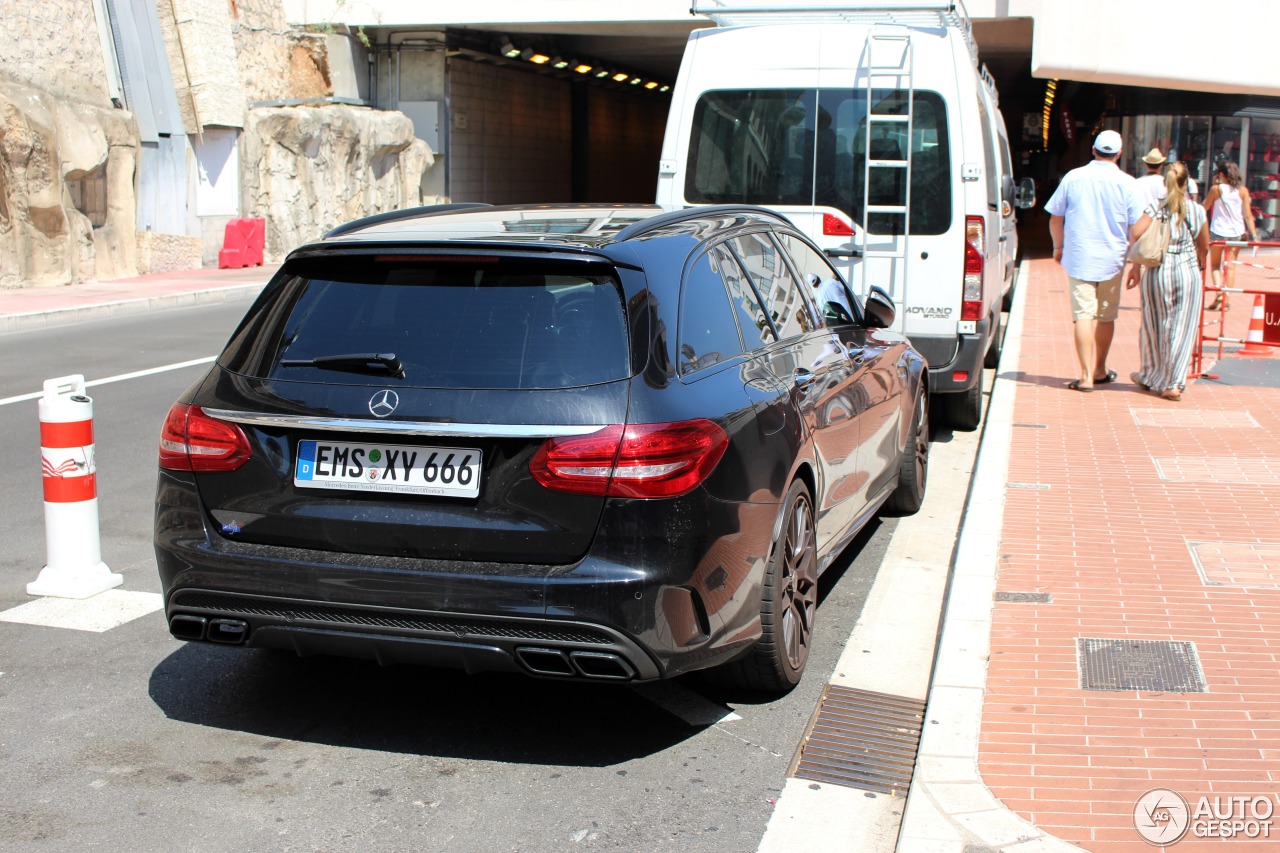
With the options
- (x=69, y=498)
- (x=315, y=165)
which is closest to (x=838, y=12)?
(x=69, y=498)

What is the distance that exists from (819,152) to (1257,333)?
5643 mm

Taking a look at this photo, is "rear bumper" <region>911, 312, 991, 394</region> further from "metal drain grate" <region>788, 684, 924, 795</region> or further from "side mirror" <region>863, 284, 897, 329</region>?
"metal drain grate" <region>788, 684, 924, 795</region>

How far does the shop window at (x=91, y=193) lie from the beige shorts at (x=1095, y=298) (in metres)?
16.0

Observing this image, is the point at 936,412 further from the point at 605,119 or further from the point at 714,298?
the point at 605,119

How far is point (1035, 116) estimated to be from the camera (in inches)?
1927

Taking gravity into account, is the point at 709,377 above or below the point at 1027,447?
above

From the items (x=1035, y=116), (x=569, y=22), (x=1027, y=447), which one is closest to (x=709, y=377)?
(x=1027, y=447)

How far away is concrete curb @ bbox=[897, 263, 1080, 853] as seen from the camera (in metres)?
3.63

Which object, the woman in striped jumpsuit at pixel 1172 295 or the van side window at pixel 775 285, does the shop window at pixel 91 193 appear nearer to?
the woman in striped jumpsuit at pixel 1172 295

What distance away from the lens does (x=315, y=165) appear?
26125 millimetres

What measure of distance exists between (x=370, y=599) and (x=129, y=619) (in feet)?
6.67

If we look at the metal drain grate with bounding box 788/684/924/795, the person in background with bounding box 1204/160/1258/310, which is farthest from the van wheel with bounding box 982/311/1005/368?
the metal drain grate with bounding box 788/684/924/795

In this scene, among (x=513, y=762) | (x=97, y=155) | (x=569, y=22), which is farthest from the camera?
(x=569, y=22)

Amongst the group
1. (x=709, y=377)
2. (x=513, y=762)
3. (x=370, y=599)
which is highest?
(x=709, y=377)
